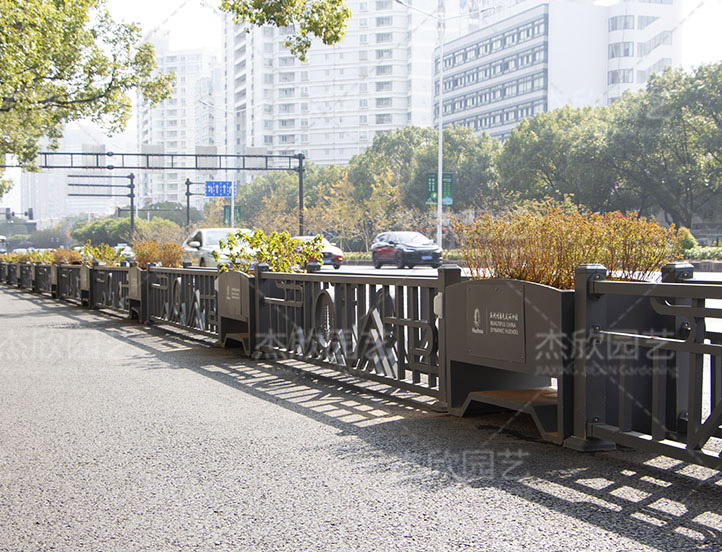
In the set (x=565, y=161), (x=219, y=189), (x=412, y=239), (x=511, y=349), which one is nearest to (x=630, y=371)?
(x=511, y=349)

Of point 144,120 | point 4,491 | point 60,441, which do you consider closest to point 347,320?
point 60,441

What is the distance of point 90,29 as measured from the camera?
1110 inches

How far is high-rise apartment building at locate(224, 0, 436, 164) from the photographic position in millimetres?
128875

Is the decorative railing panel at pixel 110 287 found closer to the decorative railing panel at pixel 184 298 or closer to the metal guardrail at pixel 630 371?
the decorative railing panel at pixel 184 298

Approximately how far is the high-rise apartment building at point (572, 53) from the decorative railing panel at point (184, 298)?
95.9 m

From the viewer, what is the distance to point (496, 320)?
550 cm

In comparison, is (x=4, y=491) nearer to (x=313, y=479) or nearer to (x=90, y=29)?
(x=313, y=479)

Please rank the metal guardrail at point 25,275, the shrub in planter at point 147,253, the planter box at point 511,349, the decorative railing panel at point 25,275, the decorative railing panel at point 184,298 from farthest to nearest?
1. the decorative railing panel at point 25,275
2. the metal guardrail at point 25,275
3. the shrub in planter at point 147,253
4. the decorative railing panel at point 184,298
5. the planter box at point 511,349

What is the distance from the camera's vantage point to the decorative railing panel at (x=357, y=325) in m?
6.54


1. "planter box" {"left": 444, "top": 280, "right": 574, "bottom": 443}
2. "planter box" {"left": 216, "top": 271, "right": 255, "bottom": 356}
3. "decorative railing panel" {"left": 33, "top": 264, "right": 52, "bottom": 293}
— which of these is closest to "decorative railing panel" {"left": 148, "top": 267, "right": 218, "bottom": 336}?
"planter box" {"left": 216, "top": 271, "right": 255, "bottom": 356}

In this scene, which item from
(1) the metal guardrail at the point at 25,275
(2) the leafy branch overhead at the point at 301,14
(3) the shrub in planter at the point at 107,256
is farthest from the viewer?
(1) the metal guardrail at the point at 25,275

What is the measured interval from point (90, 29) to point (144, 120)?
176m

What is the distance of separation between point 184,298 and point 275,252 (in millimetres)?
2822

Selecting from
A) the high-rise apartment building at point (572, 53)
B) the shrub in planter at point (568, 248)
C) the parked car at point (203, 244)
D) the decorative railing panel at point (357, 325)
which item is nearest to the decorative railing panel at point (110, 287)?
the parked car at point (203, 244)
